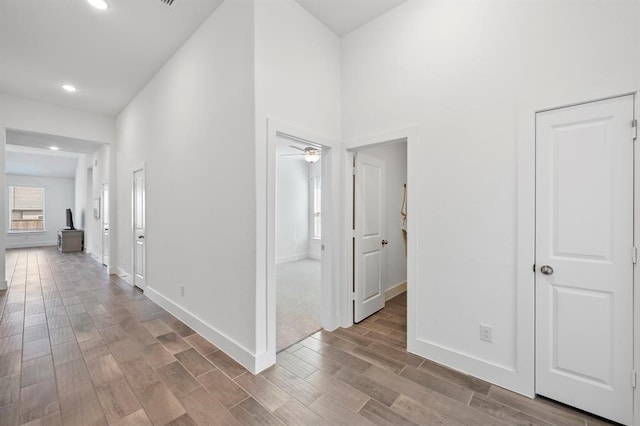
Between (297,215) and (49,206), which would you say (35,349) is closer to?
(297,215)

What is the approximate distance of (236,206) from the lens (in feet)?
8.15

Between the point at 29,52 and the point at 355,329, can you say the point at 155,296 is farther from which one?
the point at 29,52

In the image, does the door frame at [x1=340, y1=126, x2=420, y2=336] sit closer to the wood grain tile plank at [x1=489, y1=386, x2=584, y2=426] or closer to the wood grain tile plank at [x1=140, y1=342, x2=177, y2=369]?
the wood grain tile plank at [x1=489, y1=386, x2=584, y2=426]

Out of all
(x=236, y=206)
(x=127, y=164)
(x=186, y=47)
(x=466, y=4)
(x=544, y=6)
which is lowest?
(x=236, y=206)

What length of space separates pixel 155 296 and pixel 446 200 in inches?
164

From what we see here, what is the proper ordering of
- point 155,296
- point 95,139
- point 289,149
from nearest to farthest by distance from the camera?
point 155,296 < point 95,139 < point 289,149

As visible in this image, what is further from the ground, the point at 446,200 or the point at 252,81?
the point at 252,81

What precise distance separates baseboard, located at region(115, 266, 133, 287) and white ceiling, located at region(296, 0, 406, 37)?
209 inches

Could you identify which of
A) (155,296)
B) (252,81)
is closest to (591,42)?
(252,81)

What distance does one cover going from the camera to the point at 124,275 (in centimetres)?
544

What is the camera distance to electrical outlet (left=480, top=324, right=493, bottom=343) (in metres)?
2.14

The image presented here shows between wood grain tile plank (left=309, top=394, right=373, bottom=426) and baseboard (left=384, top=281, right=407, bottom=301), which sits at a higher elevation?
baseboard (left=384, top=281, right=407, bottom=301)

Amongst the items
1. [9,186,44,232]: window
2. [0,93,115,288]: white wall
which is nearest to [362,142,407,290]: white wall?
[0,93,115,288]: white wall

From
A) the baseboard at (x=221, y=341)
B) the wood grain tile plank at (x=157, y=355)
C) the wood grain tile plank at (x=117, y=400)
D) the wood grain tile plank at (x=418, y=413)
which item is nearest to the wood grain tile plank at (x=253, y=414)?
the baseboard at (x=221, y=341)
